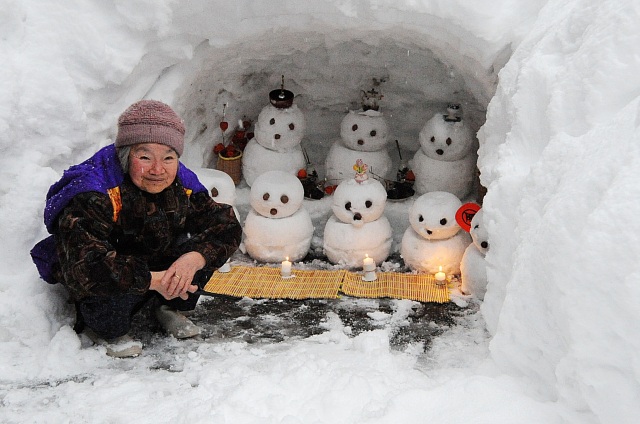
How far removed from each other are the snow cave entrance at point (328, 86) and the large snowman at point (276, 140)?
9.2 inches

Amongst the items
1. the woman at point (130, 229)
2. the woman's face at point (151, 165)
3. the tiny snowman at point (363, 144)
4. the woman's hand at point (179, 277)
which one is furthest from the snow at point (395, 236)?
the woman's face at point (151, 165)

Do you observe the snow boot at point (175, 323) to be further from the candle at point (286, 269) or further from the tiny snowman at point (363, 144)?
the tiny snowman at point (363, 144)

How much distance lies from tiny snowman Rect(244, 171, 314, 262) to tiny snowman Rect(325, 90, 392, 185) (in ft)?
1.66

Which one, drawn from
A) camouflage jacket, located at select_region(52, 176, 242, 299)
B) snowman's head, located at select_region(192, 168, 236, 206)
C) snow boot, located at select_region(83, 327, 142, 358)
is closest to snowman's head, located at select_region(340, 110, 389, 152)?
snowman's head, located at select_region(192, 168, 236, 206)

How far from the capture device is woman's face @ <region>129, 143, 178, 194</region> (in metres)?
2.68

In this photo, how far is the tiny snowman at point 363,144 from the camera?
4570 millimetres

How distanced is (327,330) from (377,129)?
5.50 feet

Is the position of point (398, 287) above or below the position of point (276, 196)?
below

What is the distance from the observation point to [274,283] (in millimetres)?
3900

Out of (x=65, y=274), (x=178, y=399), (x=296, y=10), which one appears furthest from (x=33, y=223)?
(x=296, y=10)

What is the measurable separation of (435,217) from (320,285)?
0.77 metres

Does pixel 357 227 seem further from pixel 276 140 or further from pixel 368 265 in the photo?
pixel 276 140

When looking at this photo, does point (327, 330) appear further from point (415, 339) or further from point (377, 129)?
point (377, 129)

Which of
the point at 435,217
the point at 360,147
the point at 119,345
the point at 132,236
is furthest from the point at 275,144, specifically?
the point at 119,345
